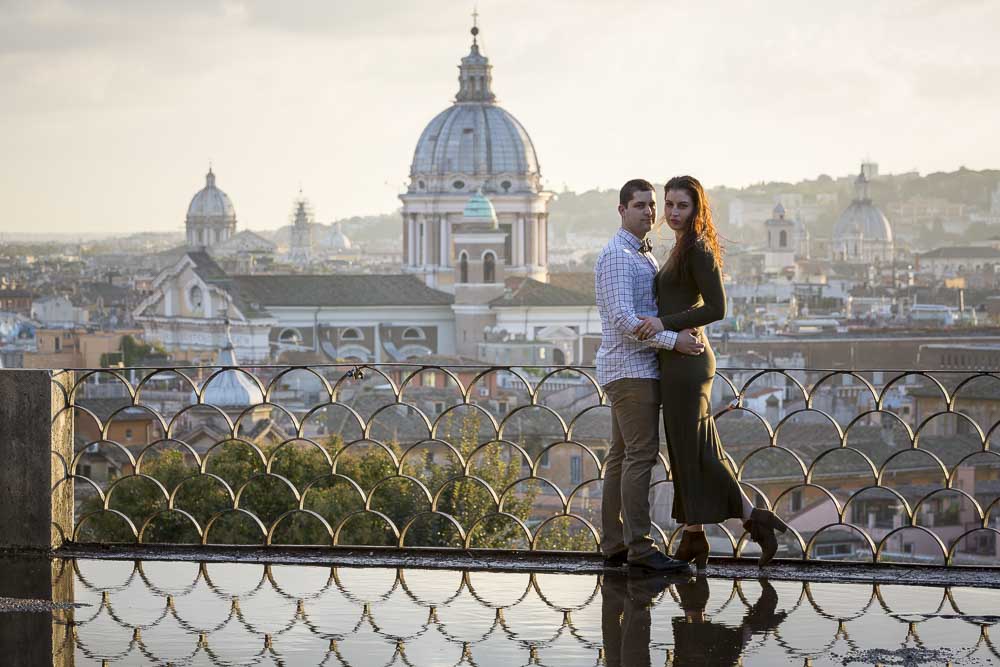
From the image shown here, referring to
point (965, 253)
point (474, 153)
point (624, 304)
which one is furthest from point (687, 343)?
point (965, 253)

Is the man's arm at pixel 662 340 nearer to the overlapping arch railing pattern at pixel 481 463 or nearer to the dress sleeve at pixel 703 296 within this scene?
the dress sleeve at pixel 703 296

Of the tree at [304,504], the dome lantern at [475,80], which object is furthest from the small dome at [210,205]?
the tree at [304,504]

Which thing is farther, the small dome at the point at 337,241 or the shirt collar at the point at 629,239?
the small dome at the point at 337,241

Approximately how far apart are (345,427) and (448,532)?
14267 millimetres

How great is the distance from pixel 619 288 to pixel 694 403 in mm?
269

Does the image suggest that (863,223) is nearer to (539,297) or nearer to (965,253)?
(965,253)

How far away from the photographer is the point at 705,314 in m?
3.75

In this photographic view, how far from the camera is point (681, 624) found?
3.42m

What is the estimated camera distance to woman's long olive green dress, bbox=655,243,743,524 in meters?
3.76

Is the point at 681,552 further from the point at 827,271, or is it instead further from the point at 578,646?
the point at 827,271

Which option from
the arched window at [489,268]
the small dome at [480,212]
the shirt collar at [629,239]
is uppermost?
the small dome at [480,212]

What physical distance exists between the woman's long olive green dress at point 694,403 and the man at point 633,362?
36mm

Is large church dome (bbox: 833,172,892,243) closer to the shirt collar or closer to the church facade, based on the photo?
the church facade

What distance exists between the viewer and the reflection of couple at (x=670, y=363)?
3.76 m
